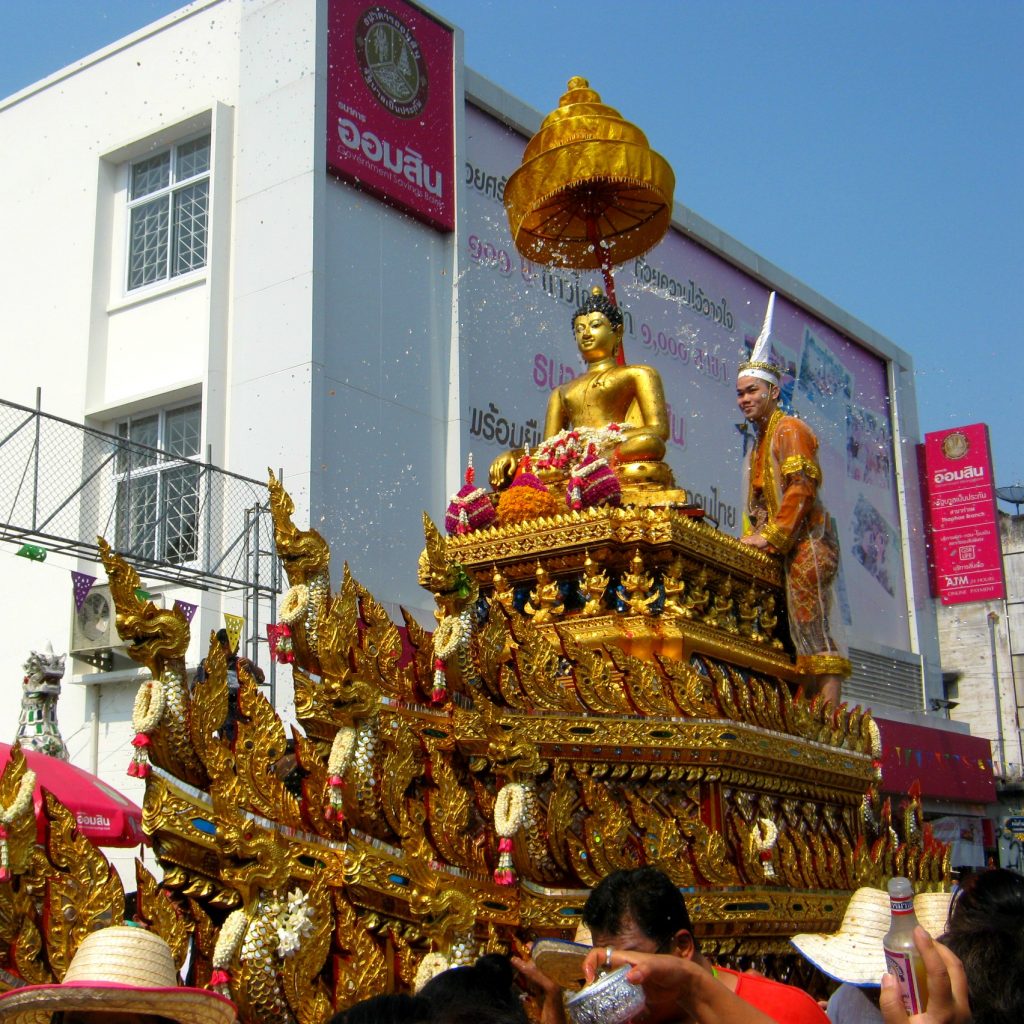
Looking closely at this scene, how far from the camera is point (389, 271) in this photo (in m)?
12.5

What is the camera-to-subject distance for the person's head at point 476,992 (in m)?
→ 2.14

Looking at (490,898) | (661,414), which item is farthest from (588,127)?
(490,898)

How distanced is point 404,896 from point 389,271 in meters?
9.08

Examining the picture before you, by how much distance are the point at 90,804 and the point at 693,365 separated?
38.0ft

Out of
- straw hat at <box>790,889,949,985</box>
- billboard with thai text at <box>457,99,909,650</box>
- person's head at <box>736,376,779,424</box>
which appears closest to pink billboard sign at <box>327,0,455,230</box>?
billboard with thai text at <box>457,99,909,650</box>

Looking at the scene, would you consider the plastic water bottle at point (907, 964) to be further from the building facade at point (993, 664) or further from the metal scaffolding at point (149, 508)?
the building facade at point (993, 664)

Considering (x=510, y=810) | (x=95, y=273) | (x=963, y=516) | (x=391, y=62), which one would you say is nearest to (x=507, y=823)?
(x=510, y=810)

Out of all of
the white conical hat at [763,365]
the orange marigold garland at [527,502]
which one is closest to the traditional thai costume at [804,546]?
the white conical hat at [763,365]

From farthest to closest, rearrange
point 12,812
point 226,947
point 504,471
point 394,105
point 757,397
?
1. point 394,105
2. point 757,397
3. point 504,471
4. point 226,947
5. point 12,812

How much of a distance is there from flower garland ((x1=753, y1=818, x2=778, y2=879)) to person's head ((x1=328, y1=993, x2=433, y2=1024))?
13.3ft

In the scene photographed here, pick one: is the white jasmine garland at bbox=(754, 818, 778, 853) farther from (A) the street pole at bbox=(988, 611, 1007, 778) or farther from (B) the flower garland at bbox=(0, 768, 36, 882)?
(A) the street pole at bbox=(988, 611, 1007, 778)

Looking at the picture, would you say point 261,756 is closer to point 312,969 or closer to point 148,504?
point 312,969

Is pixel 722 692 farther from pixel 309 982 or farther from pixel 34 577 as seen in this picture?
pixel 34 577

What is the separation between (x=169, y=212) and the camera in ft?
42.9
